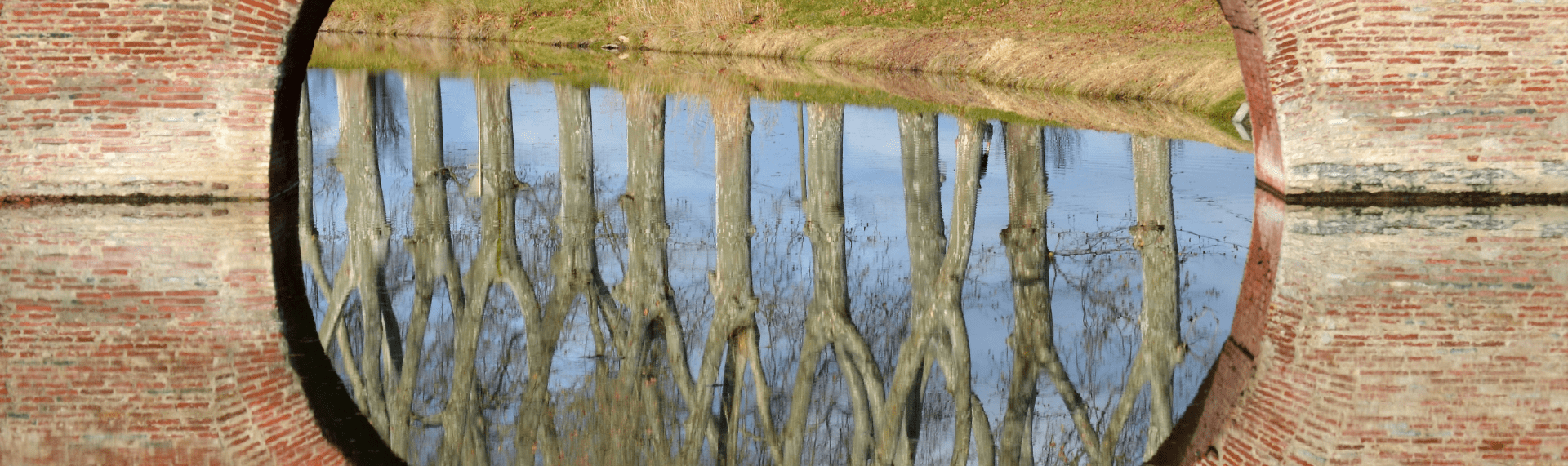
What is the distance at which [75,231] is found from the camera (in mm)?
10133

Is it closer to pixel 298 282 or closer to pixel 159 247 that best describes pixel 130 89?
pixel 159 247

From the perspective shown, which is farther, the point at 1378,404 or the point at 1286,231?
the point at 1286,231

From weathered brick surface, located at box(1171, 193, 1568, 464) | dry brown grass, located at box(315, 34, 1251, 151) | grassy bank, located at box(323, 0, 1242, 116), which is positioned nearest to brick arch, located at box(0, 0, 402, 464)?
weathered brick surface, located at box(1171, 193, 1568, 464)

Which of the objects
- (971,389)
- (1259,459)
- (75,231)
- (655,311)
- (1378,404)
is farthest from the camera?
(75,231)

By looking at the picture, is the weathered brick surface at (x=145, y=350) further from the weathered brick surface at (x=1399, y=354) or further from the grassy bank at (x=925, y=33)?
the grassy bank at (x=925, y=33)

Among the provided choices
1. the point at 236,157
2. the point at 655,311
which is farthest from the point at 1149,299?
the point at 236,157

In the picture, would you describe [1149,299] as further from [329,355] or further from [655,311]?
[329,355]

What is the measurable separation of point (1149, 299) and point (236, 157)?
7.30m

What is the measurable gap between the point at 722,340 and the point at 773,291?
66.7 inches

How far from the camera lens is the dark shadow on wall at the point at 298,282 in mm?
6168

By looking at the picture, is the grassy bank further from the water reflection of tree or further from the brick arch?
the brick arch

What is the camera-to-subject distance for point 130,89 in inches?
446

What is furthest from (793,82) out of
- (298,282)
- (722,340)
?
(722,340)

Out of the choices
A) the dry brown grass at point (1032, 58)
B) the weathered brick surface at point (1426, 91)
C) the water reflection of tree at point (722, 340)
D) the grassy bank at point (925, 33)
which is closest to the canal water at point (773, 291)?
the water reflection of tree at point (722, 340)
